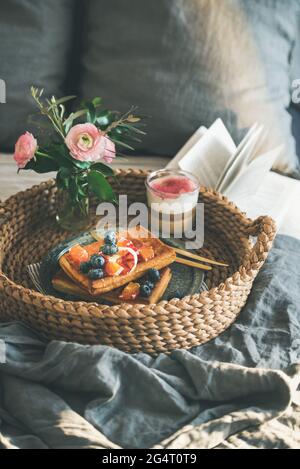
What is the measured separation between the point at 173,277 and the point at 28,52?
71 cm

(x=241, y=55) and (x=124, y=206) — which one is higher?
(x=241, y=55)

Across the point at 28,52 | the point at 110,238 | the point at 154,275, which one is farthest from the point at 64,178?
the point at 28,52

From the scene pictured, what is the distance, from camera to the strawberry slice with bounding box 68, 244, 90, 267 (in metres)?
1.08

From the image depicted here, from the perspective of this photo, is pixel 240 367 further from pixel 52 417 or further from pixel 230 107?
pixel 230 107

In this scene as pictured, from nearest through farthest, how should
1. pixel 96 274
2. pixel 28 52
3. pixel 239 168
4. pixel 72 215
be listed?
1. pixel 96 274
2. pixel 72 215
3. pixel 239 168
4. pixel 28 52

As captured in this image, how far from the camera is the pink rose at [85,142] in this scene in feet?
3.61

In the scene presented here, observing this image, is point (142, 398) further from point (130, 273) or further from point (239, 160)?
point (239, 160)

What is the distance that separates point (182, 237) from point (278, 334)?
305 millimetres

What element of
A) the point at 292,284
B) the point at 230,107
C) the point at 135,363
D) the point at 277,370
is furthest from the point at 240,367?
the point at 230,107

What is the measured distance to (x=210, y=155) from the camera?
1451mm

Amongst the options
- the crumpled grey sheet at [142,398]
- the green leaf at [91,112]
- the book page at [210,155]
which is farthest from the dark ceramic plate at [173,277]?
the book page at [210,155]

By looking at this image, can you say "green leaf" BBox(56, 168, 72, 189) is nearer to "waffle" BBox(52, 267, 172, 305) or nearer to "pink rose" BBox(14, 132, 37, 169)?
"pink rose" BBox(14, 132, 37, 169)

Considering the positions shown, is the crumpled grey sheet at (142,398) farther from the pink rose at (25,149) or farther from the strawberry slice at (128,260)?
the pink rose at (25,149)

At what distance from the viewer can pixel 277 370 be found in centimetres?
93
